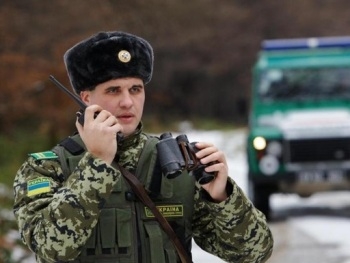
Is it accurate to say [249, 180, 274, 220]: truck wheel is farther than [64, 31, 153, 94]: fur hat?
Yes

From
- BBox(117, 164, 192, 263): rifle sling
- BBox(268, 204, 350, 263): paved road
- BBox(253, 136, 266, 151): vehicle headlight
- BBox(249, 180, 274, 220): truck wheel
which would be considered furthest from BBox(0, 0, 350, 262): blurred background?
BBox(117, 164, 192, 263): rifle sling

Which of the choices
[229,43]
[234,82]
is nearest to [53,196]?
[229,43]

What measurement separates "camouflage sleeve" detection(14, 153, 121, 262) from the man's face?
8.3 inches

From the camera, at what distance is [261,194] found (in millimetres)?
11414

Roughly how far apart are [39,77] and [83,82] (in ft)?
32.1

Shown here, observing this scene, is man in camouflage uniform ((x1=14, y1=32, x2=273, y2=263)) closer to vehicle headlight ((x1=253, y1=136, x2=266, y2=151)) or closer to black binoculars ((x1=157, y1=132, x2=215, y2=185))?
black binoculars ((x1=157, y1=132, x2=215, y2=185))

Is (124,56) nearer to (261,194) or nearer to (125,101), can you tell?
(125,101)

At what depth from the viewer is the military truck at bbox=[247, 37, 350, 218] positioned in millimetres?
11086

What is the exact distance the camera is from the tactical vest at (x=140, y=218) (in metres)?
2.71

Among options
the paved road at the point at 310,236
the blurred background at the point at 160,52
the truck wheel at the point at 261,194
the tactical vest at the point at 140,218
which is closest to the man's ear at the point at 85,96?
the tactical vest at the point at 140,218

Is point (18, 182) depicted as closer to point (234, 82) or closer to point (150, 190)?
point (150, 190)

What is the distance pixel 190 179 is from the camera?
285 centimetres

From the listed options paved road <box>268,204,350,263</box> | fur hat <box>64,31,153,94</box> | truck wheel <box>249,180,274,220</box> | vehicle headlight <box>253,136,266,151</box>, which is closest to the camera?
fur hat <box>64,31,153,94</box>

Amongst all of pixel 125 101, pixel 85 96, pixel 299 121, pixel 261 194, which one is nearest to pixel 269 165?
pixel 261 194
